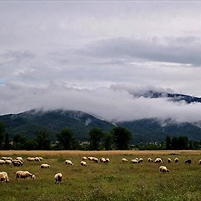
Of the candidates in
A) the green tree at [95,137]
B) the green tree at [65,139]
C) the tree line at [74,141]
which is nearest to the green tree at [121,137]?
the tree line at [74,141]

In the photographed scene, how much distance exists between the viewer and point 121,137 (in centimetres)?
14050

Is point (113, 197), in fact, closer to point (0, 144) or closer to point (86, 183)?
point (86, 183)

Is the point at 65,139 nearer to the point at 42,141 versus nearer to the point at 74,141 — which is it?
the point at 74,141

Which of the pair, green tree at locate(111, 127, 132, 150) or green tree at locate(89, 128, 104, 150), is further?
green tree at locate(89, 128, 104, 150)

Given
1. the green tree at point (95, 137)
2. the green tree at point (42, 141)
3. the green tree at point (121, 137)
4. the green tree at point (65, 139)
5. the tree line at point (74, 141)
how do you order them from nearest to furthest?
the green tree at point (42, 141), the tree line at point (74, 141), the green tree at point (121, 137), the green tree at point (65, 139), the green tree at point (95, 137)

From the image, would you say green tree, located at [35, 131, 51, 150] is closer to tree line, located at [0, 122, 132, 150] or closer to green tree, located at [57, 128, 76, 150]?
tree line, located at [0, 122, 132, 150]

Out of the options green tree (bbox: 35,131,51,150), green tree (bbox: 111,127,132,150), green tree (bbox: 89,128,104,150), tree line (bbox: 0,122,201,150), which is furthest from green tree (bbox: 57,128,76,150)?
green tree (bbox: 111,127,132,150)

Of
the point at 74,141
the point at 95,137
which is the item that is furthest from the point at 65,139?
the point at 95,137

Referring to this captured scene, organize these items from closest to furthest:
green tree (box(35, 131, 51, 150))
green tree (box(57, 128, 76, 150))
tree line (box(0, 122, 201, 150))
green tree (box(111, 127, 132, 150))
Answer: green tree (box(35, 131, 51, 150)), tree line (box(0, 122, 201, 150)), green tree (box(111, 127, 132, 150)), green tree (box(57, 128, 76, 150))

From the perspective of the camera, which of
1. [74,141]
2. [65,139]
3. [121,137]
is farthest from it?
[74,141]

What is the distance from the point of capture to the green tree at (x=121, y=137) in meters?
140

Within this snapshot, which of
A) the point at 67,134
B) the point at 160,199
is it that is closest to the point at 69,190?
the point at 160,199

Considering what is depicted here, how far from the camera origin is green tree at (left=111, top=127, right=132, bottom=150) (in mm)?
139750

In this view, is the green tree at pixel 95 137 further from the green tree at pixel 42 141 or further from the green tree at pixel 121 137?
the green tree at pixel 42 141
